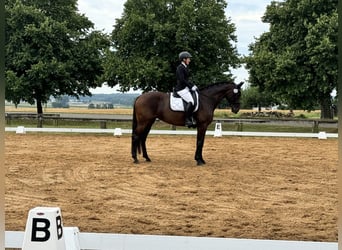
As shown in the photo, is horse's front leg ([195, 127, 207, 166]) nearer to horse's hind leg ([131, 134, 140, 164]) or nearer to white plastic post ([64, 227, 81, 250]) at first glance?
horse's hind leg ([131, 134, 140, 164])

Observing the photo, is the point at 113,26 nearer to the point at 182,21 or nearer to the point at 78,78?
the point at 78,78

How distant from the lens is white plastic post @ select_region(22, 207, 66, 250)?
9.17 feet

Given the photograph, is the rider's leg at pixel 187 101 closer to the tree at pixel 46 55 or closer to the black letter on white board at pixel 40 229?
the black letter on white board at pixel 40 229

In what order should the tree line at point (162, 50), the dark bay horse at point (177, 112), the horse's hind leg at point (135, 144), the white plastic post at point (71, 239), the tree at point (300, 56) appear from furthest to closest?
the tree line at point (162, 50) < the tree at point (300, 56) < the horse's hind leg at point (135, 144) < the dark bay horse at point (177, 112) < the white plastic post at point (71, 239)

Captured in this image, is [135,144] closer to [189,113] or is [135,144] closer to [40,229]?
[189,113]

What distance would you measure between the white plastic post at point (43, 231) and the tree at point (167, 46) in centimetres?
1806

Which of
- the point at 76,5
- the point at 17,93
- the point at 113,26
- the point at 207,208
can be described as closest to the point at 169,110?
the point at 207,208

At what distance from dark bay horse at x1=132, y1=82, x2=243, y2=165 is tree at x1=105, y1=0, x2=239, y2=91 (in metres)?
12.2

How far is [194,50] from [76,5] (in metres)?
8.73

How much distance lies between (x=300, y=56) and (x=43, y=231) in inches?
698

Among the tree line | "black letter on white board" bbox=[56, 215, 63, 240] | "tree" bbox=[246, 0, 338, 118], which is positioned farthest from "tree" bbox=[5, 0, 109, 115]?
"black letter on white board" bbox=[56, 215, 63, 240]

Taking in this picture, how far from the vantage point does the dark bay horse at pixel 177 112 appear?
329 inches

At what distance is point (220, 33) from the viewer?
2294 centimetres

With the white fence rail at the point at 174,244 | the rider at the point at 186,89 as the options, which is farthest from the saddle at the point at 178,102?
the white fence rail at the point at 174,244
